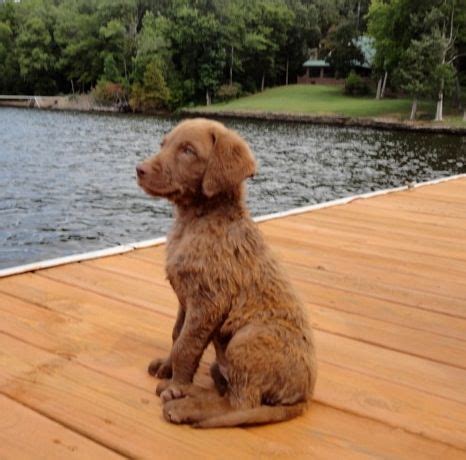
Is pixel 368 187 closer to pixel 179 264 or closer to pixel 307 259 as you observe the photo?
pixel 307 259

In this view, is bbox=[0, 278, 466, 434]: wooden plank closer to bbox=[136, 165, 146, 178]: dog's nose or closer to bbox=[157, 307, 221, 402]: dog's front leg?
bbox=[157, 307, 221, 402]: dog's front leg

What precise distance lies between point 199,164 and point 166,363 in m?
0.95

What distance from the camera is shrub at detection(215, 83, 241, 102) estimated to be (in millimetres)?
60531

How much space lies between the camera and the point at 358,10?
66688 millimetres

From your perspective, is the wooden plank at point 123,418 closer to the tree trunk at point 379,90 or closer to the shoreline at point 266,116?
the shoreline at point 266,116

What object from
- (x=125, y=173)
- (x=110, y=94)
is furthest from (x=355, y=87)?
(x=125, y=173)

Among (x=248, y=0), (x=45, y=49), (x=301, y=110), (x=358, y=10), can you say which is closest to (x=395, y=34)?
(x=301, y=110)

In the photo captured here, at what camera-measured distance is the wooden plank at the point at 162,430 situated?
7.23 feet

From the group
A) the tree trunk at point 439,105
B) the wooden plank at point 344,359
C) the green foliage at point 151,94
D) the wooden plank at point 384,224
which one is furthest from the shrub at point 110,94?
the wooden plank at point 344,359

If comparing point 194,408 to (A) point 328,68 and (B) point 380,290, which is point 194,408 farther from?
(A) point 328,68

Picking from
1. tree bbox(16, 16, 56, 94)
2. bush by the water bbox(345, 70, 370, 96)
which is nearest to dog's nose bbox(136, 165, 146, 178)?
bush by the water bbox(345, 70, 370, 96)

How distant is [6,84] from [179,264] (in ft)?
266

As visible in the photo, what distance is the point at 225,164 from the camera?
2.29m

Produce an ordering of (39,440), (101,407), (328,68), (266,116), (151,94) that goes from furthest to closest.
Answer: (328,68), (151,94), (266,116), (101,407), (39,440)
